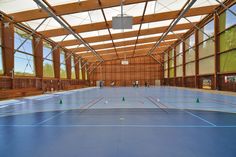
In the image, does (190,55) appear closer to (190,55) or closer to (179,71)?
(190,55)

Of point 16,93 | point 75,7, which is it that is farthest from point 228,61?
point 16,93

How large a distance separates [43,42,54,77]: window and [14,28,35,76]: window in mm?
3741

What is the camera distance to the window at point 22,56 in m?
23.7

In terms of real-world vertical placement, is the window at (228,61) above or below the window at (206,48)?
below

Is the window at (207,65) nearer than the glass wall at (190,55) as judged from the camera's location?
Yes

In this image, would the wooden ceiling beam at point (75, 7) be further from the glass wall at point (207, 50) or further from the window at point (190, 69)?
the window at point (190, 69)

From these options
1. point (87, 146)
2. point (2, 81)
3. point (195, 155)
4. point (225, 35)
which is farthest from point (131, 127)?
point (225, 35)

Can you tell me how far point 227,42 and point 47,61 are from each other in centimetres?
2331

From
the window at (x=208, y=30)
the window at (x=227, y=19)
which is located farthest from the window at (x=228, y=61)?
the window at (x=208, y=30)

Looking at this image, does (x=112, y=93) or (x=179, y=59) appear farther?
(x=179, y=59)

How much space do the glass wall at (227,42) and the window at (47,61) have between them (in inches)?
863

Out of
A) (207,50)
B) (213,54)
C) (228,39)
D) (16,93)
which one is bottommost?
(16,93)

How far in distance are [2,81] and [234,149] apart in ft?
67.2

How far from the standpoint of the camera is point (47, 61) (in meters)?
32.7
